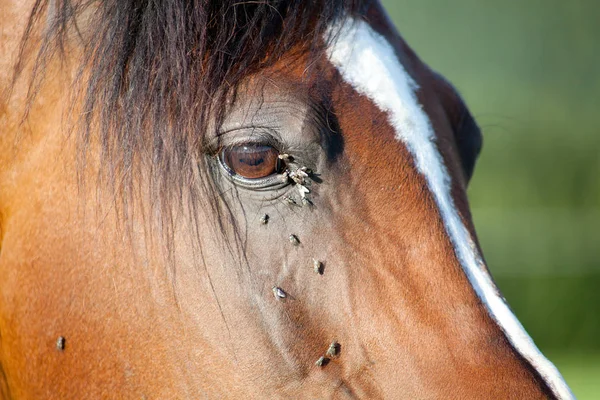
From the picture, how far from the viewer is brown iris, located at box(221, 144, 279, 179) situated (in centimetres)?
145

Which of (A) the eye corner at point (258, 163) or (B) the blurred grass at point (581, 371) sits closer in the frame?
(A) the eye corner at point (258, 163)

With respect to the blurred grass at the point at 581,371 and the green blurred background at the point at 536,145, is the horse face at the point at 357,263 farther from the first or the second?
the green blurred background at the point at 536,145

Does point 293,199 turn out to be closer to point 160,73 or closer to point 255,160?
point 255,160

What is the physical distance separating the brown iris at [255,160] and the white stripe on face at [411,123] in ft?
0.84

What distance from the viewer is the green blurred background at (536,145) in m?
7.38

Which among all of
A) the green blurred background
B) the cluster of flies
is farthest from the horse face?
the green blurred background

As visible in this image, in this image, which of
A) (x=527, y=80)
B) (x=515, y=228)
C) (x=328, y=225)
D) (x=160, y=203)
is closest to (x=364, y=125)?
(x=328, y=225)

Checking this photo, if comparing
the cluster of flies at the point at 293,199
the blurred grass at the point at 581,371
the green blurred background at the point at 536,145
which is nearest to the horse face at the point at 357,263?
the cluster of flies at the point at 293,199

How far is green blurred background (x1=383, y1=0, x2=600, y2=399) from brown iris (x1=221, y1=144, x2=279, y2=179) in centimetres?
600

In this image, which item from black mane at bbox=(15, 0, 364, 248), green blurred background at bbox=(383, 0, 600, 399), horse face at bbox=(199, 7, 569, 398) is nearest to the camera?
horse face at bbox=(199, 7, 569, 398)

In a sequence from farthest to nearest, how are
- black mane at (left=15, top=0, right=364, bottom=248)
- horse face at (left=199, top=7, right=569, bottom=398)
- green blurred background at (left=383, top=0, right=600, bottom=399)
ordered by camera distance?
green blurred background at (left=383, top=0, right=600, bottom=399) < black mane at (left=15, top=0, right=364, bottom=248) < horse face at (left=199, top=7, right=569, bottom=398)

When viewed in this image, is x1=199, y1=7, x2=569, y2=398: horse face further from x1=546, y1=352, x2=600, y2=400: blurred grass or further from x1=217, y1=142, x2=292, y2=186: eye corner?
x1=546, y1=352, x2=600, y2=400: blurred grass

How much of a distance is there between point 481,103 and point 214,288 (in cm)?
684

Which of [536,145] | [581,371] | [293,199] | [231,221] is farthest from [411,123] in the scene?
[536,145]
